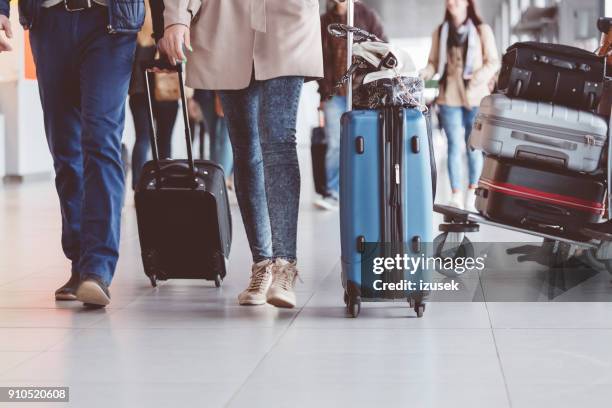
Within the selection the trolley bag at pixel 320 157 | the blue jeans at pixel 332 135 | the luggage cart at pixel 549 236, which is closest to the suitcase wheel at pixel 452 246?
the luggage cart at pixel 549 236

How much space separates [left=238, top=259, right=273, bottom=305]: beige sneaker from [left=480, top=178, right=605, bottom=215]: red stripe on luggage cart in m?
1.01

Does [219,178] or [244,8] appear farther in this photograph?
[219,178]

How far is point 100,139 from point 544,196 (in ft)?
5.52

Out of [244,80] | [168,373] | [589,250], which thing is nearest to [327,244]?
[589,250]

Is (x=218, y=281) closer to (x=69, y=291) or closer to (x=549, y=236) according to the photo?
(x=69, y=291)

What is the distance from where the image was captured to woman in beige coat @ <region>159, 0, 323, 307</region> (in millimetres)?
3578

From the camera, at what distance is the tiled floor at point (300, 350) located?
2451 millimetres

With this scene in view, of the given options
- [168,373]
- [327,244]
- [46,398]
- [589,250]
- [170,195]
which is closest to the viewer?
[46,398]

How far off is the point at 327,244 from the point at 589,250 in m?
1.64

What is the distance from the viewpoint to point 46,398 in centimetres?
245

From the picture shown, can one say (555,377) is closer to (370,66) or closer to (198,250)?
(370,66)

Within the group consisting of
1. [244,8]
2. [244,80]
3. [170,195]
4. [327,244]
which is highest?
[244,8]

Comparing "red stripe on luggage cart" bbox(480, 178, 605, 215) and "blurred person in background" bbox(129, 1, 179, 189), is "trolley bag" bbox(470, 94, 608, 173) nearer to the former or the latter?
"red stripe on luggage cart" bbox(480, 178, 605, 215)

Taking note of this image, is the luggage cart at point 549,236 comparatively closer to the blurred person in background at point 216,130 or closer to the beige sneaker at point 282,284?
the beige sneaker at point 282,284
